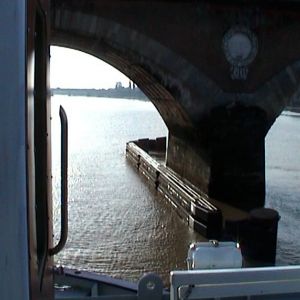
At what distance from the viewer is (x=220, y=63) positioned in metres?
14.1

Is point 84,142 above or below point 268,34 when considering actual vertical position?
below

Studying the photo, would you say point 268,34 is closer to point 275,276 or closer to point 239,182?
point 239,182

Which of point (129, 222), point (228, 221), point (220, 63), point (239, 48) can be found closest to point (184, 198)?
point (129, 222)

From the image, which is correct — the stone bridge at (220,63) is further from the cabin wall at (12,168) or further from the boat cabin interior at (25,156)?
the cabin wall at (12,168)

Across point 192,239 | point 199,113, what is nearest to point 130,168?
point 199,113

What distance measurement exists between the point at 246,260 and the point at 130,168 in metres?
11.9

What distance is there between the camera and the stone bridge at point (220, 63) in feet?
44.4

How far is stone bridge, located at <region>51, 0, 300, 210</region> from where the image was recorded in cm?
1352

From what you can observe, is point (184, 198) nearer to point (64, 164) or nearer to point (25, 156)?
point (64, 164)

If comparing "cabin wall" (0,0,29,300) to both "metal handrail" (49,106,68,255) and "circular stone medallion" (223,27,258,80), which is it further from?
"circular stone medallion" (223,27,258,80)

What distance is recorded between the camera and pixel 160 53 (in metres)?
13.7

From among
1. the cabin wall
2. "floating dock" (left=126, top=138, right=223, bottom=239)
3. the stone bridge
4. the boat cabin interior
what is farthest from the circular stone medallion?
the cabin wall

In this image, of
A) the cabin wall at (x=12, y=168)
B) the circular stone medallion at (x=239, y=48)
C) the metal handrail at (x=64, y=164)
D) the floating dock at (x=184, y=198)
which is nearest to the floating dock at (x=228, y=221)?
the floating dock at (x=184, y=198)

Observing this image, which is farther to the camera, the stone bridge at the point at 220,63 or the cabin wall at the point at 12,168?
the stone bridge at the point at 220,63
